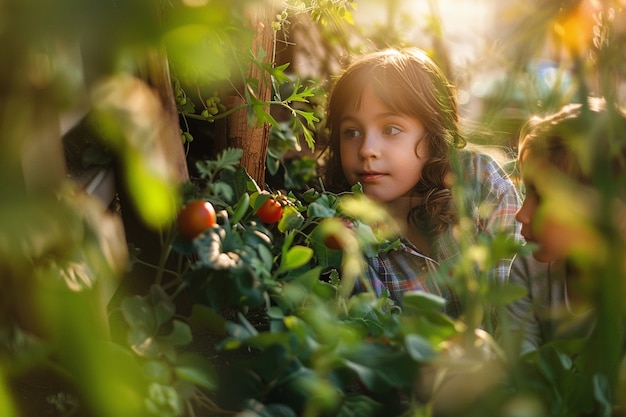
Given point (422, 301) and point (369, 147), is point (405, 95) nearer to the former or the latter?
point (369, 147)

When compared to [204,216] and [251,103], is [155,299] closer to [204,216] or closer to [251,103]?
[204,216]

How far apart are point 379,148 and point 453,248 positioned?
1.08 ft

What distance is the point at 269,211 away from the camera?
39.8 inches

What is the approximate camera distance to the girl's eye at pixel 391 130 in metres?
Answer: 1.72

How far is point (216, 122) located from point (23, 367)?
837 millimetres

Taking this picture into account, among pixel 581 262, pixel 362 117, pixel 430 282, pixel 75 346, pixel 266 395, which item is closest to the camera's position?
pixel 75 346

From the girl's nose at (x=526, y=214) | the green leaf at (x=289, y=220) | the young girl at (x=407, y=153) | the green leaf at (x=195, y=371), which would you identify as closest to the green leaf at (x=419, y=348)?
the green leaf at (x=195, y=371)

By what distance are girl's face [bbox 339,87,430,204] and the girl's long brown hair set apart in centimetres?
3

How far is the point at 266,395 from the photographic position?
0.66 metres

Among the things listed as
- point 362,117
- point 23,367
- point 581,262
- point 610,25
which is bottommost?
point 362,117

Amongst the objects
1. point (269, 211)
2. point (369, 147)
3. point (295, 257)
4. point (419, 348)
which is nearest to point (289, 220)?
point (269, 211)

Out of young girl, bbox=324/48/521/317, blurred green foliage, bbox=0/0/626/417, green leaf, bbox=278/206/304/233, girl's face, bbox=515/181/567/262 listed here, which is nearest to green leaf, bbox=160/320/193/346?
blurred green foliage, bbox=0/0/626/417

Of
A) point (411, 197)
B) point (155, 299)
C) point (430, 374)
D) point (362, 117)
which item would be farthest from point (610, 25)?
point (411, 197)

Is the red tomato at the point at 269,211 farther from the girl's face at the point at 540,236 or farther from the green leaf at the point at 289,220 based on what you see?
the girl's face at the point at 540,236
